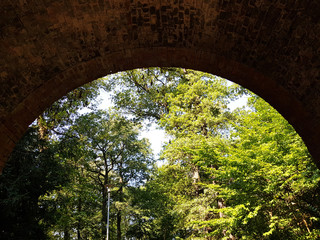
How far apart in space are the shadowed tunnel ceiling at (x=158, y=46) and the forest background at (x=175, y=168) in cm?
298

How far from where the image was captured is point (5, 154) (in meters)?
4.36

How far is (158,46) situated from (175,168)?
1149 centimetres

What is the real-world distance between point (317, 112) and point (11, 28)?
16.8 ft

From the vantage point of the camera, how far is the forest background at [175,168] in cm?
851

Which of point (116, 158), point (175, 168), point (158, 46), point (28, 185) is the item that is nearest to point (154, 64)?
point (158, 46)

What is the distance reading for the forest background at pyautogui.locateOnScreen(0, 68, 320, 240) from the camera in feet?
27.9

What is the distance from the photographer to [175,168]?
49.9 feet

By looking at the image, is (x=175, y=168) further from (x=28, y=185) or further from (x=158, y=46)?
(x=158, y=46)

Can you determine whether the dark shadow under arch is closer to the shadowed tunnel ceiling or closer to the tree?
the shadowed tunnel ceiling

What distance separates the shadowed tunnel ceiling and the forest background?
2984 mm

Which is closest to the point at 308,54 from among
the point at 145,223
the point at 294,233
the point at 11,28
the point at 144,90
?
the point at 11,28

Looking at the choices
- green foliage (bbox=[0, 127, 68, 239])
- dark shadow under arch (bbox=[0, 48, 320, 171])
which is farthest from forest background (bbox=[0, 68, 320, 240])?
dark shadow under arch (bbox=[0, 48, 320, 171])

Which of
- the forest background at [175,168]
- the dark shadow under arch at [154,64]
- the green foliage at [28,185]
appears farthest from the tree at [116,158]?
the dark shadow under arch at [154,64]

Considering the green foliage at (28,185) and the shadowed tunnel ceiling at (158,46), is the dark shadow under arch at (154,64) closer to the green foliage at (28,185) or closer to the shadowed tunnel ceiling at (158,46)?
the shadowed tunnel ceiling at (158,46)
